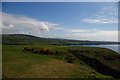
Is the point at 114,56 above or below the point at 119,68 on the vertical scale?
above

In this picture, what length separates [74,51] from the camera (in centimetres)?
5203

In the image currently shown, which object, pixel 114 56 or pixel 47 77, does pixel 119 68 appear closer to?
pixel 114 56

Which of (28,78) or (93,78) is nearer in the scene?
(28,78)

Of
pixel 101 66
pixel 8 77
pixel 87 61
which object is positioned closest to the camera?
pixel 8 77

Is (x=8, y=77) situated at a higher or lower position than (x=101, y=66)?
higher

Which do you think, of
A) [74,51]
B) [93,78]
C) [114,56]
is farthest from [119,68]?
[74,51]

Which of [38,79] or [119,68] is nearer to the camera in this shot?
[38,79]

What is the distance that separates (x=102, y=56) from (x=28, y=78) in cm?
4063

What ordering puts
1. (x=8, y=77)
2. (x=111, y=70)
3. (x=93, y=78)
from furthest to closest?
(x=111, y=70)
(x=93, y=78)
(x=8, y=77)

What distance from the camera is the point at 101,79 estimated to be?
23.4 metres

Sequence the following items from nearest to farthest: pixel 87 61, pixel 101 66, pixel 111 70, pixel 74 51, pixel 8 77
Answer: pixel 8 77
pixel 111 70
pixel 101 66
pixel 87 61
pixel 74 51

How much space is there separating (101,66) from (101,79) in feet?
47.8

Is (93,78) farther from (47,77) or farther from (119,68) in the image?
(119,68)

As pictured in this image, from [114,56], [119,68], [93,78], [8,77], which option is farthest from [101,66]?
[8,77]
